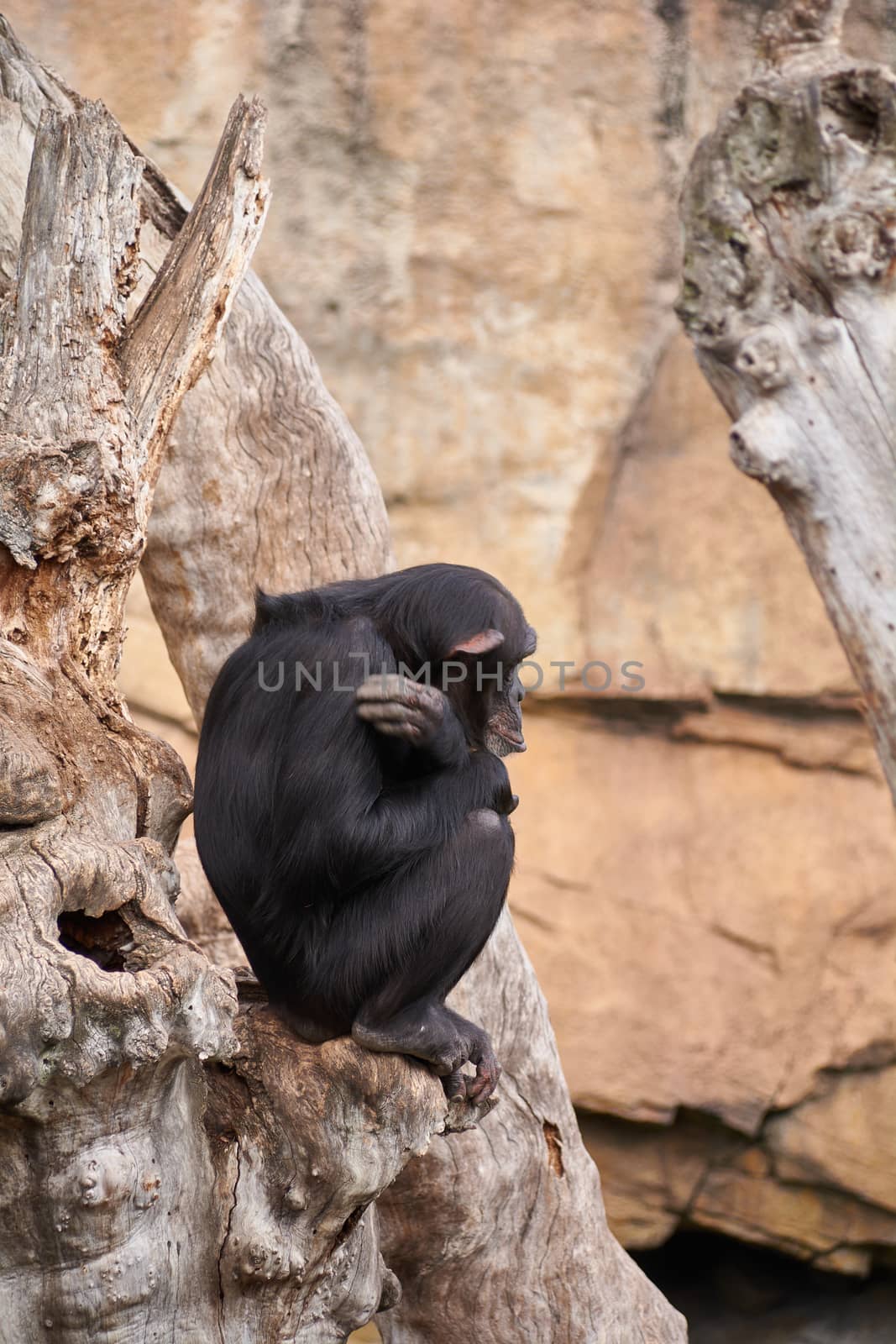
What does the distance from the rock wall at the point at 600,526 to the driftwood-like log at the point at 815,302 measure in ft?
7.92

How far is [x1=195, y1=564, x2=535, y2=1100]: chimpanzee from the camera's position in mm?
2750

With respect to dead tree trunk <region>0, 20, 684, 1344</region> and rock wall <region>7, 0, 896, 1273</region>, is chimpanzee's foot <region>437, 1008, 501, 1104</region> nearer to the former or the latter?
dead tree trunk <region>0, 20, 684, 1344</region>

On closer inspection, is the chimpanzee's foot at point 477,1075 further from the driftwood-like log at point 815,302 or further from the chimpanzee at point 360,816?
A: the driftwood-like log at point 815,302

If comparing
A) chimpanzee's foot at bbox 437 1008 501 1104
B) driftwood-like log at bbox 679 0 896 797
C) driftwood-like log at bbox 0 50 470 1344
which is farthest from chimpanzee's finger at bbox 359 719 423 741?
driftwood-like log at bbox 679 0 896 797

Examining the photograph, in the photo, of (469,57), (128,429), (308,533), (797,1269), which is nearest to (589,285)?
(469,57)

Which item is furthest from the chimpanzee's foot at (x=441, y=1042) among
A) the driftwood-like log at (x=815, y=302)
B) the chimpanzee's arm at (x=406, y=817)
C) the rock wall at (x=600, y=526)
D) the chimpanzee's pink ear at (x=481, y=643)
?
the rock wall at (x=600, y=526)

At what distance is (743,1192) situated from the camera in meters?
6.77

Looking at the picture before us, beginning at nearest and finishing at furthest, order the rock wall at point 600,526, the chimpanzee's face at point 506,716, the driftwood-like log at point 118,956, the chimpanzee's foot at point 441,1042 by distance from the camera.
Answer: the driftwood-like log at point 118,956 < the chimpanzee's foot at point 441,1042 < the chimpanzee's face at point 506,716 < the rock wall at point 600,526

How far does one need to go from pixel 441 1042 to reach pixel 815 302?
265cm

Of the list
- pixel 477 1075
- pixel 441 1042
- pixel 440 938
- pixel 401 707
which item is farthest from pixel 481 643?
pixel 477 1075

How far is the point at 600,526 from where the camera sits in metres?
7.11

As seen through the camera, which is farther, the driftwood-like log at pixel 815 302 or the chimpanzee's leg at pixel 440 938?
the driftwood-like log at pixel 815 302

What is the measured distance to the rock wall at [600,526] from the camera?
6645 mm

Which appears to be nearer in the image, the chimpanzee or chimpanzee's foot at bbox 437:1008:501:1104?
the chimpanzee
